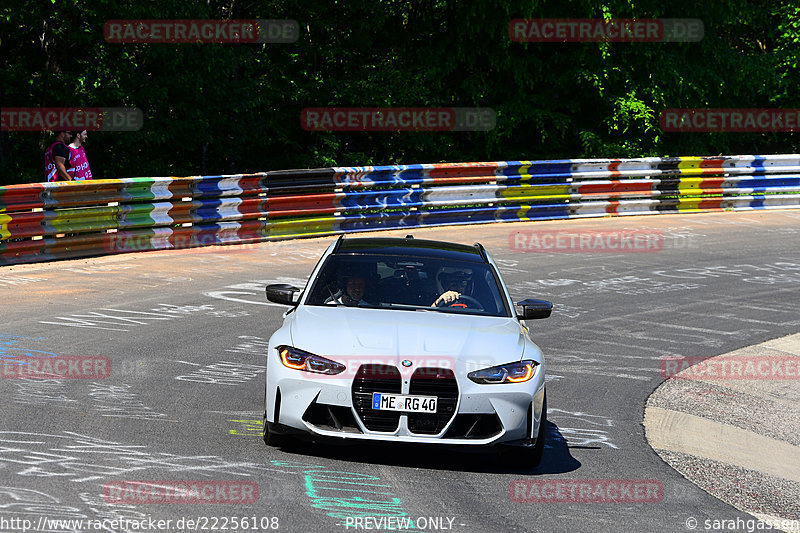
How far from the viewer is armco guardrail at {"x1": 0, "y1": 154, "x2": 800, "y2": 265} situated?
54.8 ft

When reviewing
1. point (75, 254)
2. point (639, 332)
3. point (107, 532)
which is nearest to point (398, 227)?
point (75, 254)

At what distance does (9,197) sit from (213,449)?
9542mm

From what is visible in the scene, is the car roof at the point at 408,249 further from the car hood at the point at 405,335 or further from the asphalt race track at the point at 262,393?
the asphalt race track at the point at 262,393

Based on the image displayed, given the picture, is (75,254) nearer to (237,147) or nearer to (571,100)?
(237,147)

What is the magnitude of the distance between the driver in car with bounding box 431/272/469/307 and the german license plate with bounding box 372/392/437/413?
1.52m

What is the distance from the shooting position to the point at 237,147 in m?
26.3

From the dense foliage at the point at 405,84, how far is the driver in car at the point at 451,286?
15.0 metres

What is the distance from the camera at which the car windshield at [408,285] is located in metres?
8.63
